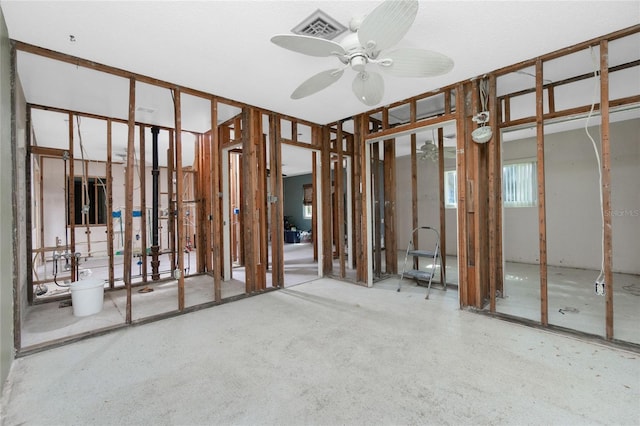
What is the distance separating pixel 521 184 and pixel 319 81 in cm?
575

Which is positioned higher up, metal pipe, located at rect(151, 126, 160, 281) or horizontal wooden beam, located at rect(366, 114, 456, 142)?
horizontal wooden beam, located at rect(366, 114, 456, 142)

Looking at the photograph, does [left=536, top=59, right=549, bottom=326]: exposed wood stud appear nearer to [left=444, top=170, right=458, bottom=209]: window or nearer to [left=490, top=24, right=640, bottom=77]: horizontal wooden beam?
[left=490, top=24, right=640, bottom=77]: horizontal wooden beam

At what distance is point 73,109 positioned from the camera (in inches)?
160

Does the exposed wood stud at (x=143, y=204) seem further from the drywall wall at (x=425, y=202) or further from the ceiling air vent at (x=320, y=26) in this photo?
the drywall wall at (x=425, y=202)

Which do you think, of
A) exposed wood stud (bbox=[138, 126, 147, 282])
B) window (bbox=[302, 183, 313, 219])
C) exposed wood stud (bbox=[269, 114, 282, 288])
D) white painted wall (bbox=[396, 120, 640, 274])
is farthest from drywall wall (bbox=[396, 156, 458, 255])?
exposed wood stud (bbox=[138, 126, 147, 282])

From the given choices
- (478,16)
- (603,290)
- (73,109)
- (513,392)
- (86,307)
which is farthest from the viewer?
(73,109)

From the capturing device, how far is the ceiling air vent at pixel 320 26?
2156mm

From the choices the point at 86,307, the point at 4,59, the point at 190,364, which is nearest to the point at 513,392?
the point at 190,364

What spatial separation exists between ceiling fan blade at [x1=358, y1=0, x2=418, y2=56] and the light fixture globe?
169cm

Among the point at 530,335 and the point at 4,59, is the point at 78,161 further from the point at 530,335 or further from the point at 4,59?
the point at 530,335

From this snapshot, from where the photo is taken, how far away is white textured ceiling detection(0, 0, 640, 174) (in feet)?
6.84

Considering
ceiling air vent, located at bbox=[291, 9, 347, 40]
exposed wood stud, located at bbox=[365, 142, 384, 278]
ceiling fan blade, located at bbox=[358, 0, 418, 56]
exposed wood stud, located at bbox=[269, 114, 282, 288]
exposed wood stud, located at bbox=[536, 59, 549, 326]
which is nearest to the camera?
ceiling fan blade, located at bbox=[358, 0, 418, 56]

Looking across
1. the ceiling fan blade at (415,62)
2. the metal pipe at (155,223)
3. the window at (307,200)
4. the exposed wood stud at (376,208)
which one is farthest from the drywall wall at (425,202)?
the metal pipe at (155,223)

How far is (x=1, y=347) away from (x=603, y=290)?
4.69 meters
